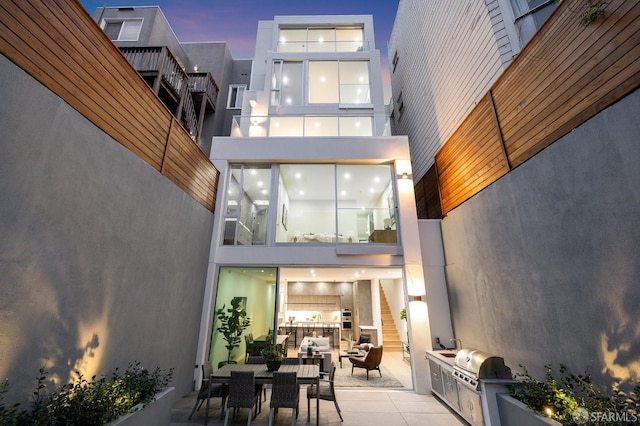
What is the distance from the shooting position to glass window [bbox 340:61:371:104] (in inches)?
360

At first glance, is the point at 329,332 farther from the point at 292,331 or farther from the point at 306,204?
the point at 306,204

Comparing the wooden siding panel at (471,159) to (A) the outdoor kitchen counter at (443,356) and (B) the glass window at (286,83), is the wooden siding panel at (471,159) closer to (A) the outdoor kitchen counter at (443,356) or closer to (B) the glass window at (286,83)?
(A) the outdoor kitchen counter at (443,356)

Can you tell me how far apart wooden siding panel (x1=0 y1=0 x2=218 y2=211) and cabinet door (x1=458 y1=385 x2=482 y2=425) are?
6282 millimetres

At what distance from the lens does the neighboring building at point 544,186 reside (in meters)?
2.69

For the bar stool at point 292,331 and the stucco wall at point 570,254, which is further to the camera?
the bar stool at point 292,331

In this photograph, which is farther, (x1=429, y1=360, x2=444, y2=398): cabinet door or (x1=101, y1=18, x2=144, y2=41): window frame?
(x1=101, y1=18, x2=144, y2=41): window frame

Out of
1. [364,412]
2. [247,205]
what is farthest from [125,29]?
[364,412]

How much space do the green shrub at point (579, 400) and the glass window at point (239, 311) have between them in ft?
15.9

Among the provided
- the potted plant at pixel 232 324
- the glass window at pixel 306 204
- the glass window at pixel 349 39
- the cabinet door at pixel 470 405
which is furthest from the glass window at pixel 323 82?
the cabinet door at pixel 470 405

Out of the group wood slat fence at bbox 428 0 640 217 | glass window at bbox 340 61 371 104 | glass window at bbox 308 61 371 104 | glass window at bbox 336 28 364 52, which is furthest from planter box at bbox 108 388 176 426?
glass window at bbox 336 28 364 52

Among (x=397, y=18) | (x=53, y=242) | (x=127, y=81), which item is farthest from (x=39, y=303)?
(x=397, y=18)

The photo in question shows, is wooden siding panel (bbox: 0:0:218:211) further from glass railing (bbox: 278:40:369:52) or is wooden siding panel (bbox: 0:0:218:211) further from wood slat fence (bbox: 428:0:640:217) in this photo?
glass railing (bbox: 278:40:369:52)

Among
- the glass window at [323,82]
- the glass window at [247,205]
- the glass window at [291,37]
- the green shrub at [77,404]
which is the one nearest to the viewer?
the green shrub at [77,404]

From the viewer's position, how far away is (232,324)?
242 inches
